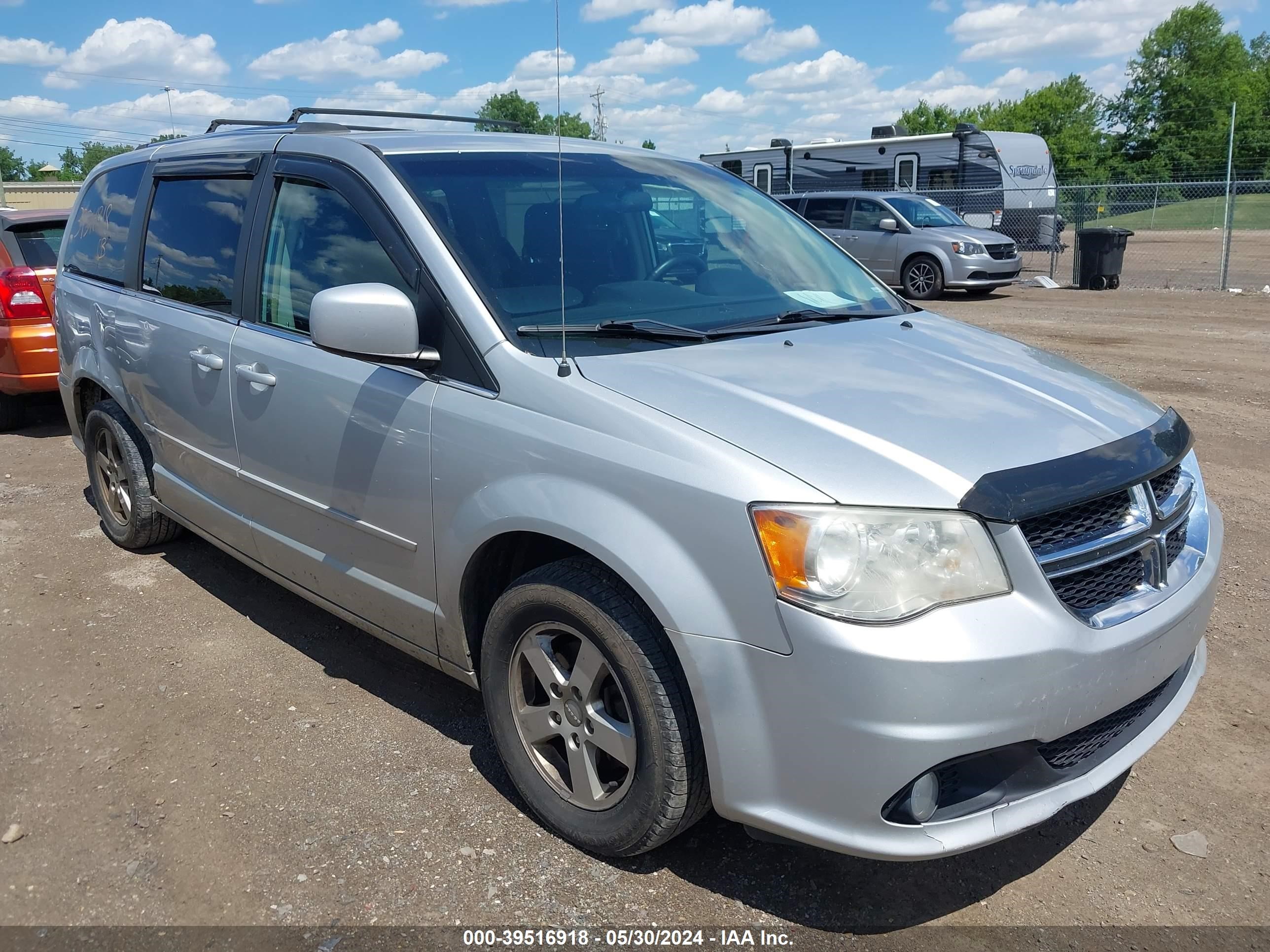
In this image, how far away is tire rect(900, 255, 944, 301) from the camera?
17.5 m

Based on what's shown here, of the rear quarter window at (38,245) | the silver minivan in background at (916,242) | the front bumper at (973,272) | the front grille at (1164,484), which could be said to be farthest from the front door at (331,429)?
the front bumper at (973,272)

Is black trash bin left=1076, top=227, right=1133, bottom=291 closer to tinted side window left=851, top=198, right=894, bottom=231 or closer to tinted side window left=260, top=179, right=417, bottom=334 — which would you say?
tinted side window left=851, top=198, right=894, bottom=231

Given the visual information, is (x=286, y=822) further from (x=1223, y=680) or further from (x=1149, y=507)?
(x=1223, y=680)

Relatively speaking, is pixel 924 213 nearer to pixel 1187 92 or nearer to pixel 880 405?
pixel 880 405

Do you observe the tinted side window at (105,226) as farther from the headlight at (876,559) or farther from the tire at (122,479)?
the headlight at (876,559)

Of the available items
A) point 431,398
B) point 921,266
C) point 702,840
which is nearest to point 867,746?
point 702,840

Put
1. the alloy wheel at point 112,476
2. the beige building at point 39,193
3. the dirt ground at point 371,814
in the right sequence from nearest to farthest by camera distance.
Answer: the dirt ground at point 371,814 < the alloy wheel at point 112,476 < the beige building at point 39,193

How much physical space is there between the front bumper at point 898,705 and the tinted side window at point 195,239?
262 centimetres

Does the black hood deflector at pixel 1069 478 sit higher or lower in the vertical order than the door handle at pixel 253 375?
lower

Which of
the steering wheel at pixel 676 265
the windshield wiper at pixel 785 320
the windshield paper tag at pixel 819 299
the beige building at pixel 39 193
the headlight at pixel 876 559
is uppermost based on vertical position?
the beige building at pixel 39 193

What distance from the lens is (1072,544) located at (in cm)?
240

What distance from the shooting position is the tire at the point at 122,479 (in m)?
A: 4.95

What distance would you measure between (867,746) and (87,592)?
13.3 ft

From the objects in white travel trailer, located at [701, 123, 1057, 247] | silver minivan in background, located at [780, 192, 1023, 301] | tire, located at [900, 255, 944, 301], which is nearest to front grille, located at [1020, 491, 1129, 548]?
silver minivan in background, located at [780, 192, 1023, 301]
